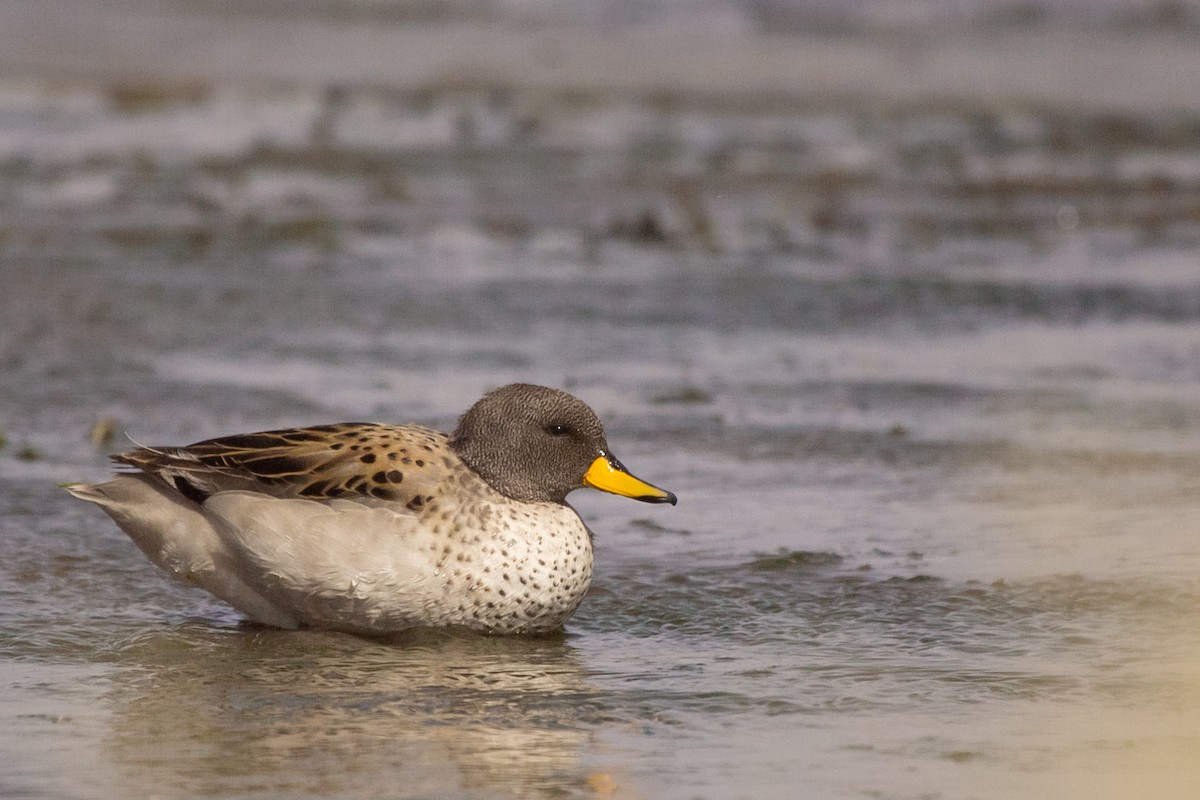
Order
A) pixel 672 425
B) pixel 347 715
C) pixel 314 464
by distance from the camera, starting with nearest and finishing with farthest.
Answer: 1. pixel 347 715
2. pixel 314 464
3. pixel 672 425

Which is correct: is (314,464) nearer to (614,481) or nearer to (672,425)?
(614,481)

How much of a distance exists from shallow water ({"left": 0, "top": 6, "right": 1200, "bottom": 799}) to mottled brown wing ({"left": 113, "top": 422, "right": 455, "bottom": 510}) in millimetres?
400

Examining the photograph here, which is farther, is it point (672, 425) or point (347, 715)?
point (672, 425)

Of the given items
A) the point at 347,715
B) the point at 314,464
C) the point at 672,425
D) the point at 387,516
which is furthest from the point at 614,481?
the point at 672,425

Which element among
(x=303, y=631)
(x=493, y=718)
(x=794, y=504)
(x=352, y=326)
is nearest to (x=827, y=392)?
(x=794, y=504)

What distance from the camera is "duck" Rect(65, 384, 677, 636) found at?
18.2 feet

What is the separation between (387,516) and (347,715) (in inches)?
34.5

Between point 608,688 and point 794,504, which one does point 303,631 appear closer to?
point 608,688

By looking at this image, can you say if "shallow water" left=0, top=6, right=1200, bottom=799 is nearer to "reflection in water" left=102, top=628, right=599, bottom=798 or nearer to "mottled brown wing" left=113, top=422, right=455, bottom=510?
"reflection in water" left=102, top=628, right=599, bottom=798

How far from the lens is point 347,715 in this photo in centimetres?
480

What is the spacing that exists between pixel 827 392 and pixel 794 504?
195 cm

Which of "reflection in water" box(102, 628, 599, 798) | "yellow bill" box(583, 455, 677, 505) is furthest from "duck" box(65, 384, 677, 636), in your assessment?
"reflection in water" box(102, 628, 599, 798)

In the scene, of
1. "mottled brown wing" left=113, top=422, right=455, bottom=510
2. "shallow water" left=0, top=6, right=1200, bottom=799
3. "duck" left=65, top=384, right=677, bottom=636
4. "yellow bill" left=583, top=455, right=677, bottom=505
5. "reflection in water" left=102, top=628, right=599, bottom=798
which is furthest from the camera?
"yellow bill" left=583, top=455, right=677, bottom=505

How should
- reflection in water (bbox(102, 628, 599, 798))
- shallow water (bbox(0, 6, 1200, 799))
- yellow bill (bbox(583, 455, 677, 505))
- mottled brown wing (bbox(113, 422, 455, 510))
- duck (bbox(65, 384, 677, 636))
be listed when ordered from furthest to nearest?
yellow bill (bbox(583, 455, 677, 505))
mottled brown wing (bbox(113, 422, 455, 510))
duck (bbox(65, 384, 677, 636))
shallow water (bbox(0, 6, 1200, 799))
reflection in water (bbox(102, 628, 599, 798))
